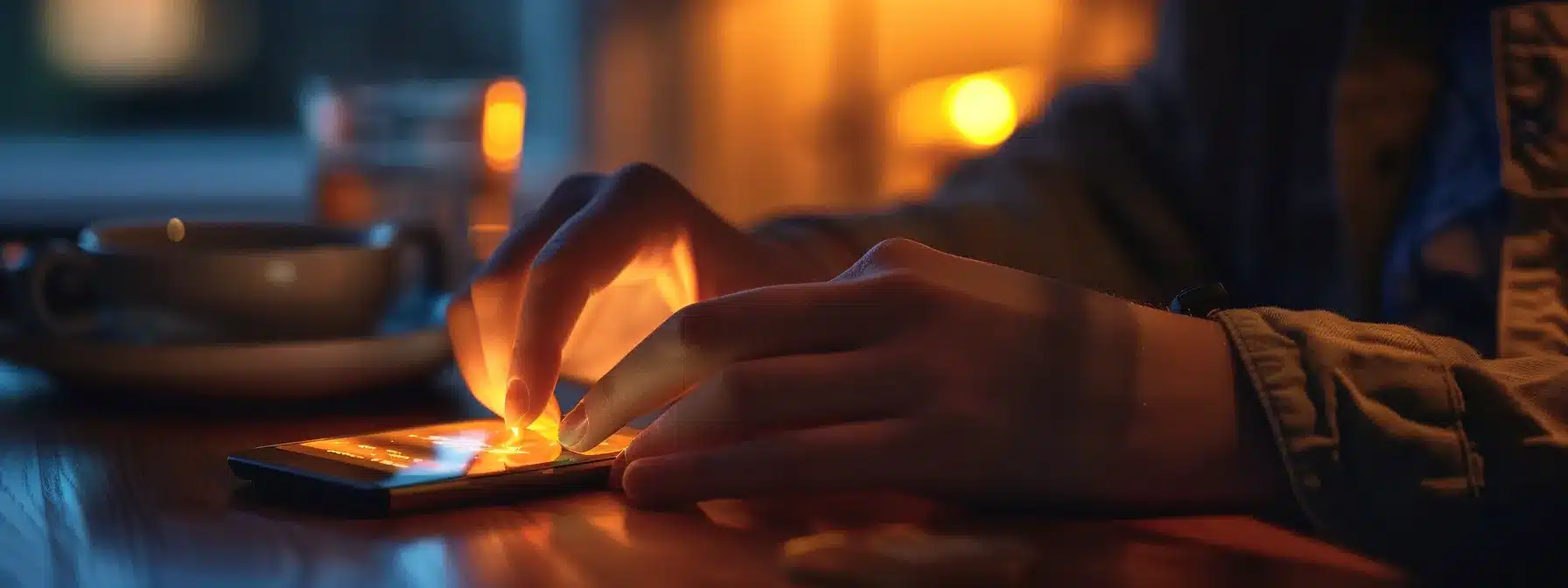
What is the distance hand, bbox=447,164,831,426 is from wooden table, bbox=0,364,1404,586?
0.27ft

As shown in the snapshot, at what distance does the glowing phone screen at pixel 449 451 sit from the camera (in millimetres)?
489

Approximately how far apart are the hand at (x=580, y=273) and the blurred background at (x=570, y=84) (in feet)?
3.97

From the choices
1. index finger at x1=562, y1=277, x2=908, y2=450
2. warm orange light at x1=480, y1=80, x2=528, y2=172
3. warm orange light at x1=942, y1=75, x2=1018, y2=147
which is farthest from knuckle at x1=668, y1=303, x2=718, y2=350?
warm orange light at x1=942, y1=75, x2=1018, y2=147

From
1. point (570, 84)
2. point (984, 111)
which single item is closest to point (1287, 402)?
point (984, 111)

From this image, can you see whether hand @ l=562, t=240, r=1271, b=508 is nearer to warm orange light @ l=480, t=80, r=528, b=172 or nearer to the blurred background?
warm orange light @ l=480, t=80, r=528, b=172

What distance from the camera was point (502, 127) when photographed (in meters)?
1.17

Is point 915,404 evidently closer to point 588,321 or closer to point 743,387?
point 743,387

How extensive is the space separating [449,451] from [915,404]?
17 centimetres

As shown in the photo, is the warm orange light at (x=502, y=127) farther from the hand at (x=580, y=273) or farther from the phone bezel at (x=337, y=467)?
the phone bezel at (x=337, y=467)

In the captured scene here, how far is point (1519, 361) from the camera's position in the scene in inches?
21.0

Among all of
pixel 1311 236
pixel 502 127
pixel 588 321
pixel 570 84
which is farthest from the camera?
pixel 570 84

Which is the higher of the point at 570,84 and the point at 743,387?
the point at 570,84

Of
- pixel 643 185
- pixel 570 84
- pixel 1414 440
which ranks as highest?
pixel 570 84

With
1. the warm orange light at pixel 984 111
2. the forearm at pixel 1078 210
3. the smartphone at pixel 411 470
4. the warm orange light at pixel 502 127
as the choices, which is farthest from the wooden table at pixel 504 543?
the warm orange light at pixel 984 111
